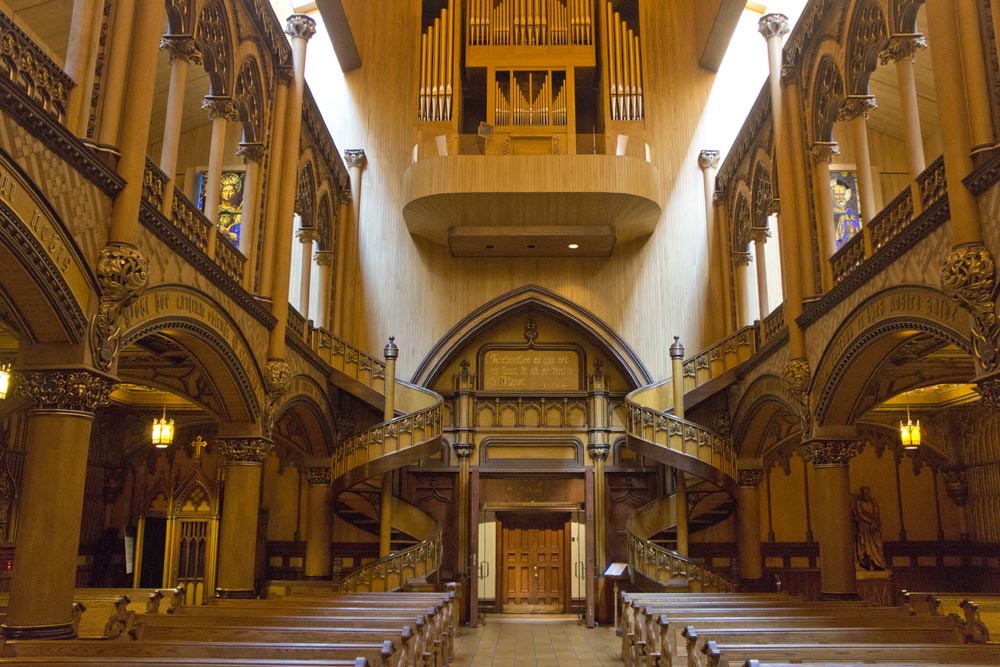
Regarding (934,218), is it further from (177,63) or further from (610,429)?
(610,429)

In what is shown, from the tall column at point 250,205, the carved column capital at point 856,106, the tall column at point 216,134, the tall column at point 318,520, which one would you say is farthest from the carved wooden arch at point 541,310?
the carved column capital at point 856,106

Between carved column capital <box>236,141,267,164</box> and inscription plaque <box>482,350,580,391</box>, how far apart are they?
9139 millimetres

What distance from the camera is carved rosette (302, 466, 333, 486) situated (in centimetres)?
1750

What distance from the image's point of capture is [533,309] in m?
21.2

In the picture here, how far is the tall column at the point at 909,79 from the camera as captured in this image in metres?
10.3

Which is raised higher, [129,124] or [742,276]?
[742,276]

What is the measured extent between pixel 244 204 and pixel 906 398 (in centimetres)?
1434

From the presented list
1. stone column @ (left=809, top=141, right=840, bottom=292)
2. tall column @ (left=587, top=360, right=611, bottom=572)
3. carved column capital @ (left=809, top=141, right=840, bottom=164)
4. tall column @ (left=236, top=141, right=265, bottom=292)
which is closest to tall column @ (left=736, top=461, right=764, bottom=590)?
tall column @ (left=587, top=360, right=611, bottom=572)

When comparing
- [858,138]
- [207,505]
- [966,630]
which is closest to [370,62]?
[207,505]

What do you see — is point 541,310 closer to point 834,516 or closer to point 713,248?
point 713,248

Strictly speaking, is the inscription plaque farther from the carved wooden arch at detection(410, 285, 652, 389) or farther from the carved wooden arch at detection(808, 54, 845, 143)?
the carved wooden arch at detection(808, 54, 845, 143)

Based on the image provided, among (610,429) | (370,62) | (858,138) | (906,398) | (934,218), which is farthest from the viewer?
(370,62)

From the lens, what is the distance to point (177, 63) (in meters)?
10.5

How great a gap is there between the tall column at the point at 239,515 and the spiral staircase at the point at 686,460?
7567mm
